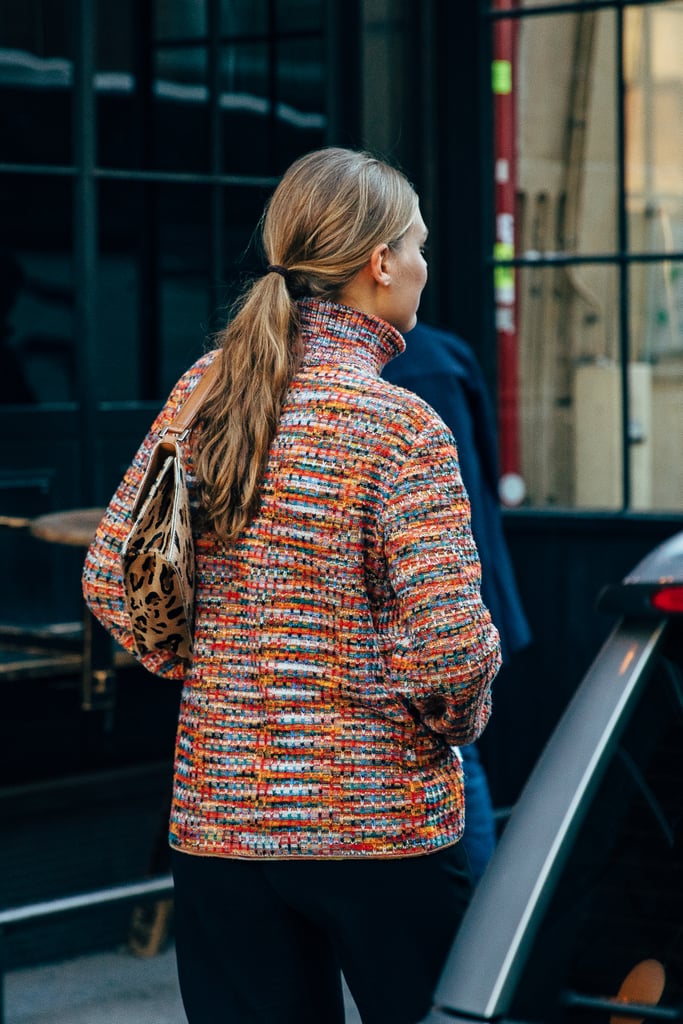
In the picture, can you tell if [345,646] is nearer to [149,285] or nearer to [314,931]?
[314,931]

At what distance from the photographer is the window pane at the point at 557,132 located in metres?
5.18

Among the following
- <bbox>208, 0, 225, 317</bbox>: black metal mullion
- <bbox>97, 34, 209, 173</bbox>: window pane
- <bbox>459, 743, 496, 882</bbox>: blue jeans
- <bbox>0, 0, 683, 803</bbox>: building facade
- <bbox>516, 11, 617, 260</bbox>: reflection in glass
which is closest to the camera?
<bbox>459, 743, 496, 882</bbox>: blue jeans

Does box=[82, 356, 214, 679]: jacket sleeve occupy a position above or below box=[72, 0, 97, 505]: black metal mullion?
below

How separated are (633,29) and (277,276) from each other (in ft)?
11.3

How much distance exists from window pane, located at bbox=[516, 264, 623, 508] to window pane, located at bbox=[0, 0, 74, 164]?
166cm

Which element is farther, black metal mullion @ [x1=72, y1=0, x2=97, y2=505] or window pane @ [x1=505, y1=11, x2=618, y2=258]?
window pane @ [x1=505, y1=11, x2=618, y2=258]

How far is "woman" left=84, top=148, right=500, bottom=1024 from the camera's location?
6.30ft

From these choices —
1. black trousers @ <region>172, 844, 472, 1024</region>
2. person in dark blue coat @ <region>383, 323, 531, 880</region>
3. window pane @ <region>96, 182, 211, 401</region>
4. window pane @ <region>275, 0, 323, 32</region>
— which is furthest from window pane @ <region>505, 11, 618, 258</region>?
black trousers @ <region>172, 844, 472, 1024</region>

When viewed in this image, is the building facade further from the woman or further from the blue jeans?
the woman

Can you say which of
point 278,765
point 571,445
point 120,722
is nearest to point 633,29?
point 571,445

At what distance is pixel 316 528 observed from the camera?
1934mm

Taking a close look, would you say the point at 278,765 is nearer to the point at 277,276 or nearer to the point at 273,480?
the point at 273,480

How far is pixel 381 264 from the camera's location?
Result: 2059 mm

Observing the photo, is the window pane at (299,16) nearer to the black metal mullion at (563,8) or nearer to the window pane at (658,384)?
the black metal mullion at (563,8)
